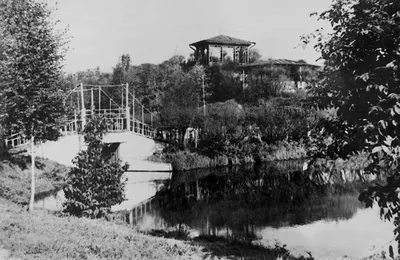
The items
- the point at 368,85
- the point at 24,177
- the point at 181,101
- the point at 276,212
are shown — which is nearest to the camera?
the point at 368,85

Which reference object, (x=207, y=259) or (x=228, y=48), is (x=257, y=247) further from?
(x=228, y=48)

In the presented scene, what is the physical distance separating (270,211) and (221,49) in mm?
42005

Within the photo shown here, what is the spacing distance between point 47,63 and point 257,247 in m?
8.05

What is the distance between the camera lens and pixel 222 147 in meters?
32.6

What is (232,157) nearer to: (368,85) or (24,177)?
(24,177)

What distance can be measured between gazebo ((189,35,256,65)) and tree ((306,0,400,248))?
160 ft

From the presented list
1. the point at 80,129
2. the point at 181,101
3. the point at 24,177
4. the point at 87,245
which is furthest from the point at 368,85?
the point at 181,101

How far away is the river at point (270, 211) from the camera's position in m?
12.7

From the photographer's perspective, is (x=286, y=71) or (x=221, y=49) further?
(x=221, y=49)

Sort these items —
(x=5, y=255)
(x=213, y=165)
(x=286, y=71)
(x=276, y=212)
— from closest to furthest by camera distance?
(x=5, y=255) < (x=276, y=212) < (x=213, y=165) < (x=286, y=71)

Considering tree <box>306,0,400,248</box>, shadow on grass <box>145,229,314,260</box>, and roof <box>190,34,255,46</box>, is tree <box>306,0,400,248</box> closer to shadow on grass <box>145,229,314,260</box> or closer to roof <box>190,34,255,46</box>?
shadow on grass <box>145,229,314,260</box>

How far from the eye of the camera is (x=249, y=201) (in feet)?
63.7

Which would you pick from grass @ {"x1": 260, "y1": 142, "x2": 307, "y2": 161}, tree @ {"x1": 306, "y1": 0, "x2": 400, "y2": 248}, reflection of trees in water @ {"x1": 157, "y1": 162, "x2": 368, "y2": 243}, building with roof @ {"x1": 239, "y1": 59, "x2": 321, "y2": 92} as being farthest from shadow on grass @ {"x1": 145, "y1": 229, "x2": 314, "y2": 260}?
building with roof @ {"x1": 239, "y1": 59, "x2": 321, "y2": 92}

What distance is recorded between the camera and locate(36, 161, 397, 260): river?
12664 mm
